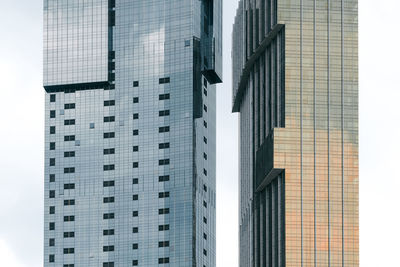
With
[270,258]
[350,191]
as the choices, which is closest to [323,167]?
[350,191]

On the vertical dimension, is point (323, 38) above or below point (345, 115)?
above

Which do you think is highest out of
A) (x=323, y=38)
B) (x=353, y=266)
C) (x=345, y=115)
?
(x=323, y=38)

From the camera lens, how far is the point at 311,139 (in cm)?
18825

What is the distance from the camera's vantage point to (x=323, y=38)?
627 feet

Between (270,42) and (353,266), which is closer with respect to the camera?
(353,266)

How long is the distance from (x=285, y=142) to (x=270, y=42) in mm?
20932

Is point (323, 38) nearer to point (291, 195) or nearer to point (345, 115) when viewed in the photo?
point (345, 115)

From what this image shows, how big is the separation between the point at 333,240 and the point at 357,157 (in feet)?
48.2

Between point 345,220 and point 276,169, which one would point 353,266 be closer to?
point 345,220

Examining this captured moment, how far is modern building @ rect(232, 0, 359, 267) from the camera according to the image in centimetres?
18338

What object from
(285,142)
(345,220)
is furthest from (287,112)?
(345,220)

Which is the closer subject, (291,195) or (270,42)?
(291,195)

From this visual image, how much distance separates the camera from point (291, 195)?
185125 mm

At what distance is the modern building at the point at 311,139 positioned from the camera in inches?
7219
